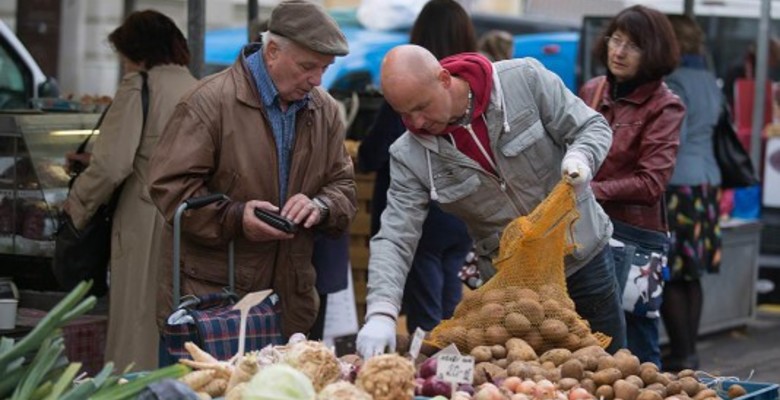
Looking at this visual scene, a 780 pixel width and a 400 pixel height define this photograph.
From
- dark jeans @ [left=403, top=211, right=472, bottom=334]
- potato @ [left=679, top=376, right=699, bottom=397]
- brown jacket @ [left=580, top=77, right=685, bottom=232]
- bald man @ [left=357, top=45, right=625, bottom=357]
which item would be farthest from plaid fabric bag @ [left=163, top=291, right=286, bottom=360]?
dark jeans @ [left=403, top=211, right=472, bottom=334]

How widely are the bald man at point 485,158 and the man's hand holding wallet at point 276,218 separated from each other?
32 centimetres

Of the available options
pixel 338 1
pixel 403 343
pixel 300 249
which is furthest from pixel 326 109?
pixel 338 1

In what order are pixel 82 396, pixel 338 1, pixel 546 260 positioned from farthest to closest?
1. pixel 338 1
2. pixel 546 260
3. pixel 82 396

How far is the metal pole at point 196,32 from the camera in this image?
7012 millimetres

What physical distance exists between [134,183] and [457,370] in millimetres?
2725

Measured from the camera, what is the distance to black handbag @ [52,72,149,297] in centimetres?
677

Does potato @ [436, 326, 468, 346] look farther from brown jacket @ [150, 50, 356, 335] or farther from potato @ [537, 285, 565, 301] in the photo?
brown jacket @ [150, 50, 356, 335]

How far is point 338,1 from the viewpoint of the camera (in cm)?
2491

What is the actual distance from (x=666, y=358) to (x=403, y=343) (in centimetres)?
381

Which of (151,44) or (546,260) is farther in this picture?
(151,44)

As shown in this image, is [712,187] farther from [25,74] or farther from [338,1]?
[338,1]

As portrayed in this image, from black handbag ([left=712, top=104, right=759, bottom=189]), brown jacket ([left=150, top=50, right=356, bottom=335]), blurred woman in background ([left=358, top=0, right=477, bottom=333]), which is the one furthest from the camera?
black handbag ([left=712, top=104, right=759, bottom=189])

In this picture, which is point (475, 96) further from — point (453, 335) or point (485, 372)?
point (485, 372)

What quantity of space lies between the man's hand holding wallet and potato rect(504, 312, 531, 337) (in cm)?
80
